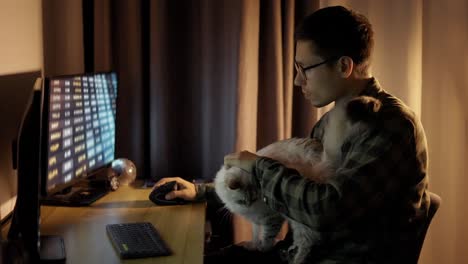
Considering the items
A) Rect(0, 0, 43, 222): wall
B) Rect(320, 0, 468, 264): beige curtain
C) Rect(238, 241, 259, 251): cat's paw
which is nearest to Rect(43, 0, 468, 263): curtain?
Rect(320, 0, 468, 264): beige curtain

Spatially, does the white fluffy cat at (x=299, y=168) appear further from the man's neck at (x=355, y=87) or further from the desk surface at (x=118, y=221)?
the desk surface at (x=118, y=221)

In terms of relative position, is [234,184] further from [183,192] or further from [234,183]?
[183,192]

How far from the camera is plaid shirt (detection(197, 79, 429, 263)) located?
1592 mm

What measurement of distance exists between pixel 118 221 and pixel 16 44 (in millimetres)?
685

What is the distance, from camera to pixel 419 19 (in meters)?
2.62

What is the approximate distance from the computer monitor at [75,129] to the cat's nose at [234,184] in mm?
530

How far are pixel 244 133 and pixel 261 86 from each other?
0.75ft

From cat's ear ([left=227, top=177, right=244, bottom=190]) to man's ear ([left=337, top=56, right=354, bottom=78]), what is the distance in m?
0.43

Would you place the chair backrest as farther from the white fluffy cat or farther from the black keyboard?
the black keyboard

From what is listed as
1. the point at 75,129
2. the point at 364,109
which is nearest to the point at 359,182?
the point at 364,109

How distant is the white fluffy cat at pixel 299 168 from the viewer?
1.66 metres

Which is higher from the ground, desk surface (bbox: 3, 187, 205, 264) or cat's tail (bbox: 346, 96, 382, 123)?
cat's tail (bbox: 346, 96, 382, 123)

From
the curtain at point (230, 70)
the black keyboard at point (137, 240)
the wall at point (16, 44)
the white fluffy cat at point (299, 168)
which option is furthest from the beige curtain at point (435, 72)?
the black keyboard at point (137, 240)

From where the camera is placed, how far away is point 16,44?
2.08 m
